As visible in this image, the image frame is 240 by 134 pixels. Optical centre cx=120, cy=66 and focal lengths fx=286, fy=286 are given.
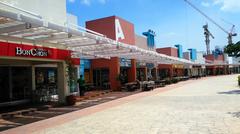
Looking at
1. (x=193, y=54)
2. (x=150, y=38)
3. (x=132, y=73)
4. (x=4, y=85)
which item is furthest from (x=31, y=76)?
(x=193, y=54)

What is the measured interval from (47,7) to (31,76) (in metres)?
4.37

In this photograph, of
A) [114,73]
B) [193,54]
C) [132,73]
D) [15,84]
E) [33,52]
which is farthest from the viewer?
[193,54]

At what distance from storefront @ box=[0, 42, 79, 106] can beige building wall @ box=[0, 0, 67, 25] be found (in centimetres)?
187

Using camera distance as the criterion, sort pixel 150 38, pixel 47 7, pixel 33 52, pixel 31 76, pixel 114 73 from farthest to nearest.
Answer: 1. pixel 150 38
2. pixel 114 73
3. pixel 31 76
4. pixel 47 7
5. pixel 33 52

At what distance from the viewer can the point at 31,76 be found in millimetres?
16859

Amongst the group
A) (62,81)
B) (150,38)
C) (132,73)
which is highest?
(150,38)

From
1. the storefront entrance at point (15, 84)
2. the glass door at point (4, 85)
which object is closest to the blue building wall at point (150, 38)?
the storefront entrance at point (15, 84)

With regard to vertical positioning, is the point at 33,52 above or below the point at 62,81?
above

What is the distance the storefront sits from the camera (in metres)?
13.2

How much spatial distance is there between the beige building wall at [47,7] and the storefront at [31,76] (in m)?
1.87

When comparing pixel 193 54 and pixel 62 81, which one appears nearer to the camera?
pixel 62 81

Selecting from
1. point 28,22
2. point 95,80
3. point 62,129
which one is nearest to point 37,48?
point 28,22

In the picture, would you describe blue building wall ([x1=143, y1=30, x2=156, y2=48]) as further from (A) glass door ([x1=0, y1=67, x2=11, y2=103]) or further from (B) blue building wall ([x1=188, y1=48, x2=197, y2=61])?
(B) blue building wall ([x1=188, y1=48, x2=197, y2=61])

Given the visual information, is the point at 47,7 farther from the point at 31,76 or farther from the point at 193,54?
the point at 193,54
